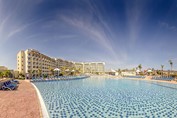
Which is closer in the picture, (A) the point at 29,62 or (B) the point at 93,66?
(A) the point at 29,62

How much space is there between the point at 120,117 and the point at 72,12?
17.1 m

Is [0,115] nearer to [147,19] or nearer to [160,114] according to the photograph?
[160,114]

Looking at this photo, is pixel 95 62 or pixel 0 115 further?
pixel 95 62

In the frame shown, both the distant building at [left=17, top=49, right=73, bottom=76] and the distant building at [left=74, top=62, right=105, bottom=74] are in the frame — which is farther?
the distant building at [left=74, top=62, right=105, bottom=74]

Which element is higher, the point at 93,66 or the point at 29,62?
the point at 29,62

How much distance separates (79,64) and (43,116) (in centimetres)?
12726

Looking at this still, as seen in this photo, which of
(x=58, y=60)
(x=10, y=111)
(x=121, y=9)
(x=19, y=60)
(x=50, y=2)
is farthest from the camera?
(x=58, y=60)

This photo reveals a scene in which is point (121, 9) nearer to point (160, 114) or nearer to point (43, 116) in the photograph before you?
point (160, 114)

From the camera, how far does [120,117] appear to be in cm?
793

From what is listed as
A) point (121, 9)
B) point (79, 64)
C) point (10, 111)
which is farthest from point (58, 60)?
point (10, 111)

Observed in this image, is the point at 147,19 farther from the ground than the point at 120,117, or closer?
farther from the ground

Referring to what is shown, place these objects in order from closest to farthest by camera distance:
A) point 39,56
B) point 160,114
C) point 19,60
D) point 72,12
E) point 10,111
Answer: point 10,111 → point 160,114 → point 72,12 → point 19,60 → point 39,56

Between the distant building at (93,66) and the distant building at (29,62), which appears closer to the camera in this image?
the distant building at (29,62)

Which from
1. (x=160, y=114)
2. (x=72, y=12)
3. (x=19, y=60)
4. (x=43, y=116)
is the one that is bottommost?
(x=160, y=114)
